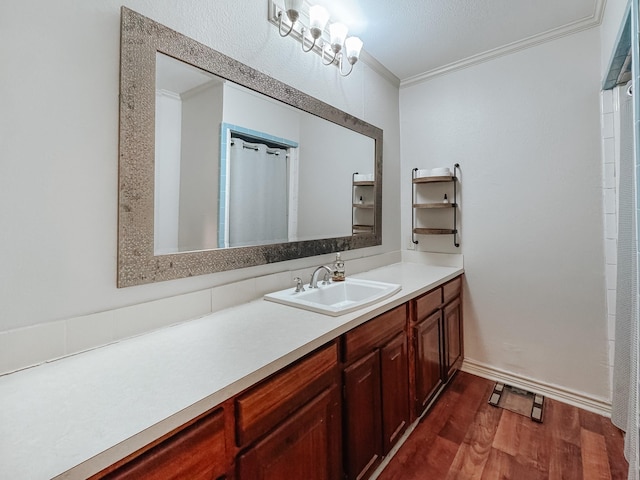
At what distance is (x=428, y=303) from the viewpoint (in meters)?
1.75

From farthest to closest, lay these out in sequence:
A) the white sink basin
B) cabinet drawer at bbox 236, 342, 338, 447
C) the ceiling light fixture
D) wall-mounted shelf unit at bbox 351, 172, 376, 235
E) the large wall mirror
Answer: wall-mounted shelf unit at bbox 351, 172, 376, 235 < the ceiling light fixture < the white sink basin < the large wall mirror < cabinet drawer at bbox 236, 342, 338, 447

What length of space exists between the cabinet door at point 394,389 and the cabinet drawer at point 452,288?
63 centimetres

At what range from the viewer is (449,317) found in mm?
2055

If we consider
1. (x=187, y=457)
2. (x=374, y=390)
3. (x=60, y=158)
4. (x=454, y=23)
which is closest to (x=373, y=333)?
(x=374, y=390)

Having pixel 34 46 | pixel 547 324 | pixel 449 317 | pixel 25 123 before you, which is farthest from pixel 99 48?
pixel 547 324

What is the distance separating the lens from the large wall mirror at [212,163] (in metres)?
1.04

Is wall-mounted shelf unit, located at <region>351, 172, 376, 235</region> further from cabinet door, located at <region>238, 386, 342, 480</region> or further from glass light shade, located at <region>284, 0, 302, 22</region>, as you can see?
cabinet door, located at <region>238, 386, 342, 480</region>

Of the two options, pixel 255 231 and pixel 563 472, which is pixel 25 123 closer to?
pixel 255 231

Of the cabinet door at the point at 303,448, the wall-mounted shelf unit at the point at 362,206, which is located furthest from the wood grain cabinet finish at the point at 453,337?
the cabinet door at the point at 303,448

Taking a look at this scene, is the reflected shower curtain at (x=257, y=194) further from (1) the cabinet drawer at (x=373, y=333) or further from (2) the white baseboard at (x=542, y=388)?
(2) the white baseboard at (x=542, y=388)

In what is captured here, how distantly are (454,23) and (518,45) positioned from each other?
56 centimetres

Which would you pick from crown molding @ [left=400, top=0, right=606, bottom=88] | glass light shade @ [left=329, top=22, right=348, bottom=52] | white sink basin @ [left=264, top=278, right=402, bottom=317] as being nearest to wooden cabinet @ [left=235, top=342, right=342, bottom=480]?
white sink basin @ [left=264, top=278, right=402, bottom=317]

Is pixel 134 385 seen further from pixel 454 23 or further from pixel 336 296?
pixel 454 23

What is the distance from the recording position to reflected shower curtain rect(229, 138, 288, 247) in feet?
4.58
